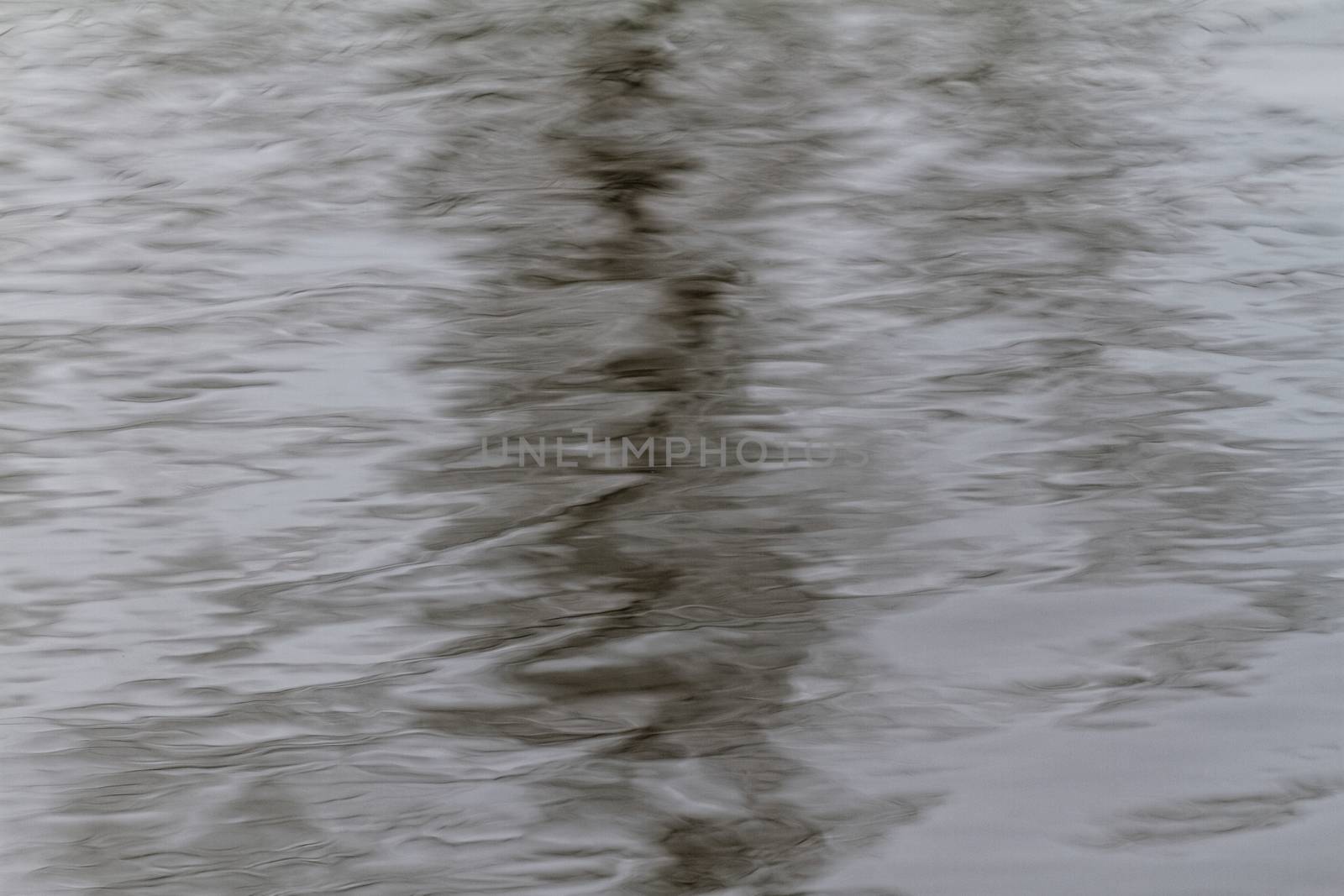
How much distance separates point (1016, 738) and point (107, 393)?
3.28 feet

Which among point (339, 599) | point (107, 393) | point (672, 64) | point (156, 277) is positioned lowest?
point (339, 599)

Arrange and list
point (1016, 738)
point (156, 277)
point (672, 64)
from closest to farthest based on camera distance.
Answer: point (1016, 738), point (156, 277), point (672, 64)

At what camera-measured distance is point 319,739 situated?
993mm

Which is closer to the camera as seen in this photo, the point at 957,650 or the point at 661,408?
the point at 957,650

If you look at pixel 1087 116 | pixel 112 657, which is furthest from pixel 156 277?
pixel 1087 116

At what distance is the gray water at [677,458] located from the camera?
94cm

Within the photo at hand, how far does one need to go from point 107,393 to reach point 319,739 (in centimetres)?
56

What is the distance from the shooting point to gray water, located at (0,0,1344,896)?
94cm

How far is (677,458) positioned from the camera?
125cm

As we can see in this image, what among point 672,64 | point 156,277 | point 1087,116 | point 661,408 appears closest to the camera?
point 661,408

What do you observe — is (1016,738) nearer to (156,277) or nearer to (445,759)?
(445,759)

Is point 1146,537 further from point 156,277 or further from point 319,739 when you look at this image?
point 156,277

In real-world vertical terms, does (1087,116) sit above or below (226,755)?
above

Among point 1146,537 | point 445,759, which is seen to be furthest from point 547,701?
point 1146,537
